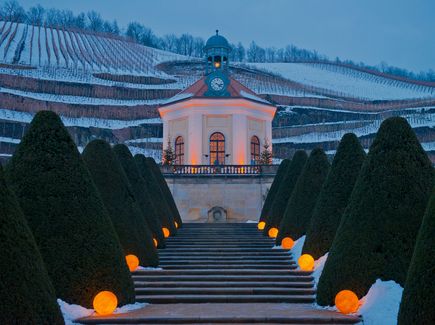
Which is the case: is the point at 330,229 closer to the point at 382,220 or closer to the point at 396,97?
the point at 382,220

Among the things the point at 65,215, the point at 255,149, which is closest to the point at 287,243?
the point at 65,215

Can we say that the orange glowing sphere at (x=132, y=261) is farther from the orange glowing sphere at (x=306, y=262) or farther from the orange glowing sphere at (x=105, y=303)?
the orange glowing sphere at (x=306, y=262)

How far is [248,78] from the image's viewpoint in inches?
3654

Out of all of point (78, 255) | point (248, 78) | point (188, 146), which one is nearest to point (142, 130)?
point (248, 78)

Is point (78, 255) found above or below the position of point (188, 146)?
below

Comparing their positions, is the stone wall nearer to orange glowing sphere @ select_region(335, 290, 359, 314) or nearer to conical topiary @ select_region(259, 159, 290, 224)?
conical topiary @ select_region(259, 159, 290, 224)

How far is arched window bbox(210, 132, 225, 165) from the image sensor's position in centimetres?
3978

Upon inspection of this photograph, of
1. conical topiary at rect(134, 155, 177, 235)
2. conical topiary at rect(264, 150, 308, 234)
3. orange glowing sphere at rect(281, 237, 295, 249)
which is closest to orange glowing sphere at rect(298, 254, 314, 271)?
orange glowing sphere at rect(281, 237, 295, 249)

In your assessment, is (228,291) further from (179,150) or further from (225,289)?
(179,150)

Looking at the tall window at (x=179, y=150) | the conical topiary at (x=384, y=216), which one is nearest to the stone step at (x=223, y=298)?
the conical topiary at (x=384, y=216)

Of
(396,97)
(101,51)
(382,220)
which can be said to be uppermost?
(101,51)

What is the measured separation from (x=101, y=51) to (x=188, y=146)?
2809 inches

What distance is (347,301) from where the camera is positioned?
9.56 m

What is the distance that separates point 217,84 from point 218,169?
841 centimetres
